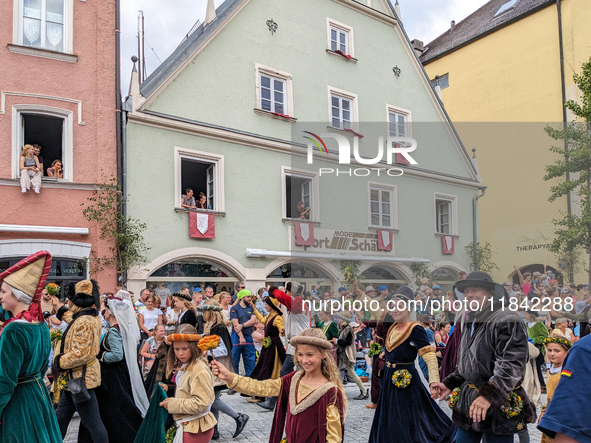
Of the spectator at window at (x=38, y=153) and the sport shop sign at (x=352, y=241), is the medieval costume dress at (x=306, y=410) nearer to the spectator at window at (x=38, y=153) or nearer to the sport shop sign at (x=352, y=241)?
the sport shop sign at (x=352, y=241)

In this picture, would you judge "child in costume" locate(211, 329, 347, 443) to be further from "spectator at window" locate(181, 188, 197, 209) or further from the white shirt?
"spectator at window" locate(181, 188, 197, 209)

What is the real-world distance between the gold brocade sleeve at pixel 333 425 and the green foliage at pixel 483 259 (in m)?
1.43

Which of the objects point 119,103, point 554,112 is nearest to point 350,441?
point 119,103

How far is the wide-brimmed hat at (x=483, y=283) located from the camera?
3.95 metres

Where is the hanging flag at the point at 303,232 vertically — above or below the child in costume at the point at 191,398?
above

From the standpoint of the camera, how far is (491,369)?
3.97 m

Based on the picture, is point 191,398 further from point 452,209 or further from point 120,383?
point 452,209

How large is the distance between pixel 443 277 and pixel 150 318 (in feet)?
23.4

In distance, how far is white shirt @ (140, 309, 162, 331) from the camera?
999 cm

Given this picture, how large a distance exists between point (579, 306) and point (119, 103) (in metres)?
11.1

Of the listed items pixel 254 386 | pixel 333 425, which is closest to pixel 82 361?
pixel 254 386

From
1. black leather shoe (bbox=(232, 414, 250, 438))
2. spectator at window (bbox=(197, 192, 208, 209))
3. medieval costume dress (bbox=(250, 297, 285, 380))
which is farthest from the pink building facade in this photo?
black leather shoe (bbox=(232, 414, 250, 438))

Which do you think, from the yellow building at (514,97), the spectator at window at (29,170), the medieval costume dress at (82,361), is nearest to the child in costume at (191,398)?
the medieval costume dress at (82,361)

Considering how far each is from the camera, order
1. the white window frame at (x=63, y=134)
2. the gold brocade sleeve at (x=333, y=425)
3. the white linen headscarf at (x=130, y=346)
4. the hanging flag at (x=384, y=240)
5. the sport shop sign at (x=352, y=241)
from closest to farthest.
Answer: the gold brocade sleeve at (x=333, y=425) → the hanging flag at (x=384, y=240) → the sport shop sign at (x=352, y=241) → the white linen headscarf at (x=130, y=346) → the white window frame at (x=63, y=134)
